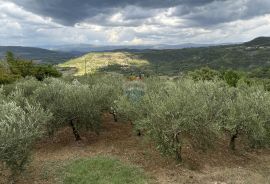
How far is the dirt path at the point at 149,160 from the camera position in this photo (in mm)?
22741

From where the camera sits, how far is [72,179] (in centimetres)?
2184

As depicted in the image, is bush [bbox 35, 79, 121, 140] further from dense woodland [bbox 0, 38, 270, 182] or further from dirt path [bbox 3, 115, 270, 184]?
dirt path [bbox 3, 115, 270, 184]

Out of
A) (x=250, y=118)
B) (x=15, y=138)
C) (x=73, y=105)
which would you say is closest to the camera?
(x=15, y=138)

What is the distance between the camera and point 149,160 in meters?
25.7

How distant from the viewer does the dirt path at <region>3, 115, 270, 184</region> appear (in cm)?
2274

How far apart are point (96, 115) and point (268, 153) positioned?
1679cm

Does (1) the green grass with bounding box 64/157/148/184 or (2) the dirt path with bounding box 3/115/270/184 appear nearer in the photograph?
(1) the green grass with bounding box 64/157/148/184

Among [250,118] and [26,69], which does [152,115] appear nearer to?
[250,118]

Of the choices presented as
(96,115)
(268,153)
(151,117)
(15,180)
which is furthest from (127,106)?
(268,153)

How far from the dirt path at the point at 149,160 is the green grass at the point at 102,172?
3.16ft

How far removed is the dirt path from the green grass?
964mm

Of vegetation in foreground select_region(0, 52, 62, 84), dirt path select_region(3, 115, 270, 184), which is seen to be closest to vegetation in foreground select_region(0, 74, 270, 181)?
dirt path select_region(3, 115, 270, 184)

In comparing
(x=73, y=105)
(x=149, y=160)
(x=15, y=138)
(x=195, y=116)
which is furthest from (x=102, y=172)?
(x=195, y=116)

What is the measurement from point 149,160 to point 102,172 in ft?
14.6
